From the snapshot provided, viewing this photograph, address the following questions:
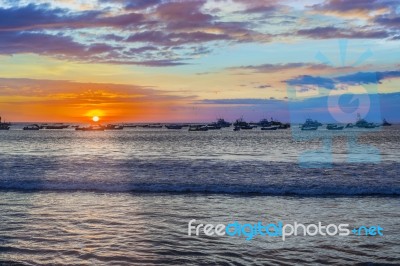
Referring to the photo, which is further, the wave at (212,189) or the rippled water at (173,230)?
the wave at (212,189)

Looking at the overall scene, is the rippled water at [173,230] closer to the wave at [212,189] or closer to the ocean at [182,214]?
the ocean at [182,214]

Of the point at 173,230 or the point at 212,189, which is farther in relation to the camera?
the point at 212,189

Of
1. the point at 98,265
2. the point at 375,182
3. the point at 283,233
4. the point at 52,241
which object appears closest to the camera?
the point at 98,265

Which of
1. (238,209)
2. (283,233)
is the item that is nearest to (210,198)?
(238,209)

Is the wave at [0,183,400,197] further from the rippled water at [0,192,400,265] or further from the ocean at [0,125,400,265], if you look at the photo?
the rippled water at [0,192,400,265]

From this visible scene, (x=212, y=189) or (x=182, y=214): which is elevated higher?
(x=182, y=214)

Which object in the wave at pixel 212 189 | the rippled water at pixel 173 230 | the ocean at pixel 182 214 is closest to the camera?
the rippled water at pixel 173 230

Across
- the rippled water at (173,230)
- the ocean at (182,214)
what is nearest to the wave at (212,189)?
the ocean at (182,214)

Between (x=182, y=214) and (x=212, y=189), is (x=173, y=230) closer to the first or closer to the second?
(x=182, y=214)

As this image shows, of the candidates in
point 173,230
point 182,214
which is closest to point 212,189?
point 182,214

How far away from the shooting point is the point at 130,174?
1242 inches

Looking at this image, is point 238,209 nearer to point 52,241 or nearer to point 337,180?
point 52,241

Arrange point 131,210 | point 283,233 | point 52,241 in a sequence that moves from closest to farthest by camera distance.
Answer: point 52,241 → point 283,233 → point 131,210

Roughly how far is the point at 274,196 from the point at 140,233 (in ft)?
32.5
